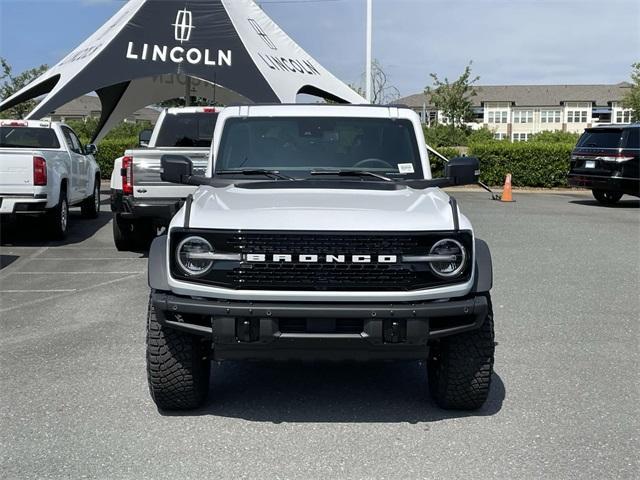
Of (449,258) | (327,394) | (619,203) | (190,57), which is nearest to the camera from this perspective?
(449,258)

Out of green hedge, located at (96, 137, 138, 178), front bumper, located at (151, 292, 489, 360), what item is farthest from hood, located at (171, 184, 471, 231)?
green hedge, located at (96, 137, 138, 178)

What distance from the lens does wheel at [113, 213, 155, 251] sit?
37.8 ft

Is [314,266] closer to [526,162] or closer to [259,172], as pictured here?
[259,172]

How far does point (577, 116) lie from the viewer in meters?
110

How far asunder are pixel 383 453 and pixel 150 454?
3.88 feet

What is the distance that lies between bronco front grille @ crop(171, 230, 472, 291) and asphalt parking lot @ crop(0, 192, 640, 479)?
33.0 inches

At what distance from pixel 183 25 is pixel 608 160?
1014 centimetres

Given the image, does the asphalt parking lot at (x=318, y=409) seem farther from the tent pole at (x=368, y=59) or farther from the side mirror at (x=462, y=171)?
the tent pole at (x=368, y=59)

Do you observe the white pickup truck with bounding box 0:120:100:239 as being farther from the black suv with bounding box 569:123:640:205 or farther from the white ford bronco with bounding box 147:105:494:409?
the black suv with bounding box 569:123:640:205

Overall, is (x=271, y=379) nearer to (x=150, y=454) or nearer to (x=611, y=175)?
(x=150, y=454)

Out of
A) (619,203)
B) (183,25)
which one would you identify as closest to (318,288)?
(183,25)

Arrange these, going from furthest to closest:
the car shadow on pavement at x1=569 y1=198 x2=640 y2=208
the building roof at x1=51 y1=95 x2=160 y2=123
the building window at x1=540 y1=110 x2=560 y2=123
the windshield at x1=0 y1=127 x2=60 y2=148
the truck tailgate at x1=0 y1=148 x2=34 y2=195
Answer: the building window at x1=540 y1=110 x2=560 y2=123, the building roof at x1=51 y1=95 x2=160 y2=123, the car shadow on pavement at x1=569 y1=198 x2=640 y2=208, the windshield at x1=0 y1=127 x2=60 y2=148, the truck tailgate at x1=0 y1=148 x2=34 y2=195

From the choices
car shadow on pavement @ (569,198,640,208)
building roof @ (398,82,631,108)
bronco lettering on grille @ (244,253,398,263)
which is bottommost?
car shadow on pavement @ (569,198,640,208)

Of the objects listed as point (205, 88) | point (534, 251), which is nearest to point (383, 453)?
point (534, 251)
